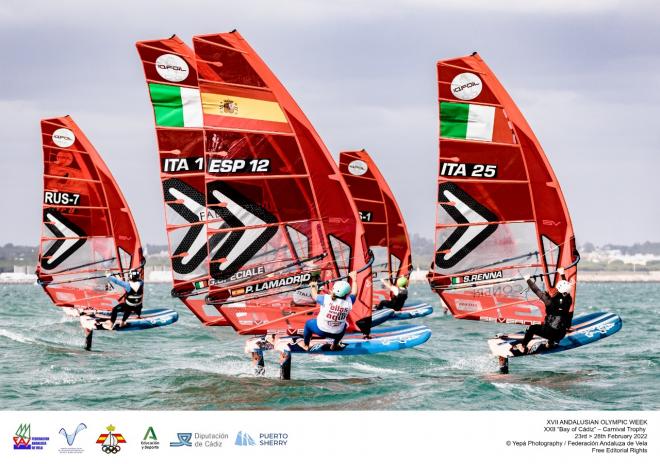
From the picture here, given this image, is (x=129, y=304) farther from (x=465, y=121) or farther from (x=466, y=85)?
(x=466, y=85)

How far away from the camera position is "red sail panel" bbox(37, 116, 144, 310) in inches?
524


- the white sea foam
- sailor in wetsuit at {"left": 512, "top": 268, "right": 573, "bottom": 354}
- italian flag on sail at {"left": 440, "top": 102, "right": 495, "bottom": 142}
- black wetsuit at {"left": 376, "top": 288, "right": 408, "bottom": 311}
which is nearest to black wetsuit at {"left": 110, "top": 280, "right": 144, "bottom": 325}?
the white sea foam

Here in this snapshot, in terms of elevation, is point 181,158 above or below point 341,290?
above

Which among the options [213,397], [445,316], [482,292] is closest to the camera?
[213,397]

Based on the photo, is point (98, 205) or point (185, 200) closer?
point (185, 200)

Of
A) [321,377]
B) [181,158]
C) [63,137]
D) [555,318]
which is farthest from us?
[63,137]

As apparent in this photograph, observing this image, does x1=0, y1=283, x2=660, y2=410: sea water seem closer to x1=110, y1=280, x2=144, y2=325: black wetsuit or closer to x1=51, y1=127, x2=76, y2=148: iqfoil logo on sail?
x1=110, y1=280, x2=144, y2=325: black wetsuit
